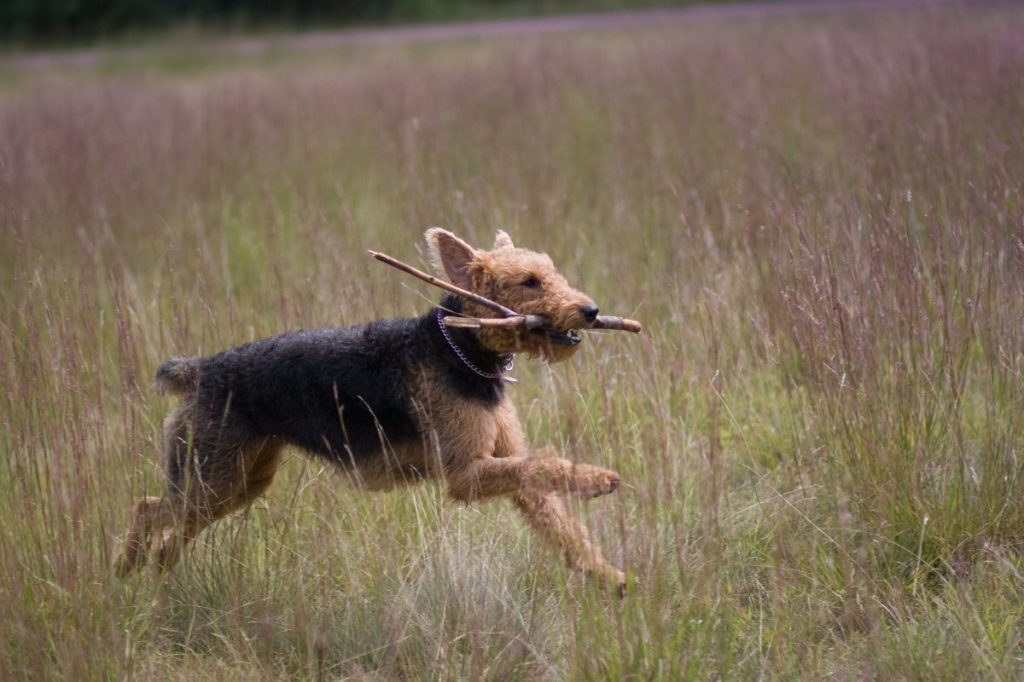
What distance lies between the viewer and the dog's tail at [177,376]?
4.06 meters

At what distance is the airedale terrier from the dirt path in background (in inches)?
567

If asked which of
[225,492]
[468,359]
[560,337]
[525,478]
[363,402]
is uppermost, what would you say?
[560,337]

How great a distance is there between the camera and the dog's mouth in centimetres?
360

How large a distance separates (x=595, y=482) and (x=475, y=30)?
20.3 metres

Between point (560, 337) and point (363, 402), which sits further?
point (363, 402)

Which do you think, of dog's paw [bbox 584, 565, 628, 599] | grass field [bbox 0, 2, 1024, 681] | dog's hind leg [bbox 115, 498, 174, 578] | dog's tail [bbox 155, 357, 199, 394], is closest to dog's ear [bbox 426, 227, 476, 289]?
grass field [bbox 0, 2, 1024, 681]

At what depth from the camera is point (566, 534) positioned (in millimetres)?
3500

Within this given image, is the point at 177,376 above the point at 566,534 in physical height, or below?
above

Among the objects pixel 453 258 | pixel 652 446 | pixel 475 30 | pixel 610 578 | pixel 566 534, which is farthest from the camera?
pixel 475 30

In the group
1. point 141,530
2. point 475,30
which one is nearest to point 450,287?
point 141,530

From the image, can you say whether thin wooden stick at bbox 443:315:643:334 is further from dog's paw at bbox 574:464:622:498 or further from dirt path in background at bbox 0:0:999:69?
dirt path in background at bbox 0:0:999:69

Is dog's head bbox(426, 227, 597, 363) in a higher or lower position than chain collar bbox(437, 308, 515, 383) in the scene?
higher

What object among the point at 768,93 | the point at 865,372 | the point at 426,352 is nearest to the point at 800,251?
the point at 865,372

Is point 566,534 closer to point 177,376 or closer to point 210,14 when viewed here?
point 177,376
